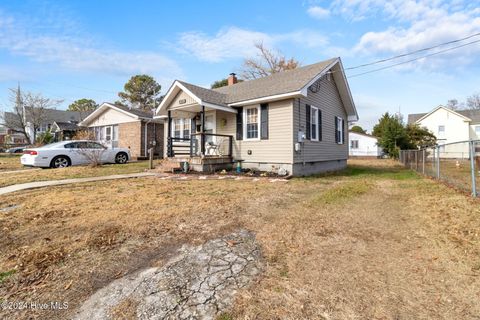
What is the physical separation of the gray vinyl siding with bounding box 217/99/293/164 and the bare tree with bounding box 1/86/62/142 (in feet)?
105

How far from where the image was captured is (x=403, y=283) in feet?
7.92

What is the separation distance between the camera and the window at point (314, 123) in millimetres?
11727

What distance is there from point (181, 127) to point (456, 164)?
1236 cm

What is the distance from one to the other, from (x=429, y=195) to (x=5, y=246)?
8780 millimetres

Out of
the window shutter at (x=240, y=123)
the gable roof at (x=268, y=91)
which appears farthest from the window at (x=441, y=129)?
the window shutter at (x=240, y=123)

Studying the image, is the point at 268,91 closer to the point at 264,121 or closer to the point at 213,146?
the point at 264,121

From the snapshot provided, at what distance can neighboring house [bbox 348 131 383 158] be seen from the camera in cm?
3503

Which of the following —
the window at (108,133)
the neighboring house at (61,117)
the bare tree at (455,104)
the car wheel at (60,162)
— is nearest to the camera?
the car wheel at (60,162)

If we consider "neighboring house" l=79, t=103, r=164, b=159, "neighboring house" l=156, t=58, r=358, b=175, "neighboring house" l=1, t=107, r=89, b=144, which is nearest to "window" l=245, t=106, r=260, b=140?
"neighboring house" l=156, t=58, r=358, b=175

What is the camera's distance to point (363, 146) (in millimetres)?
36312

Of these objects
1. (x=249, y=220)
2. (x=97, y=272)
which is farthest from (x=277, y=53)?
(x=97, y=272)

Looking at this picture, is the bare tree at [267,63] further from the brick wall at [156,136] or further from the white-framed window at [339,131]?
the white-framed window at [339,131]

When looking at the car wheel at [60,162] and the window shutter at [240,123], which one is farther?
the car wheel at [60,162]

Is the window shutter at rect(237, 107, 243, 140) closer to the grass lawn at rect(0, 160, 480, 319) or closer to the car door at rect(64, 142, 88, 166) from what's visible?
the grass lawn at rect(0, 160, 480, 319)
